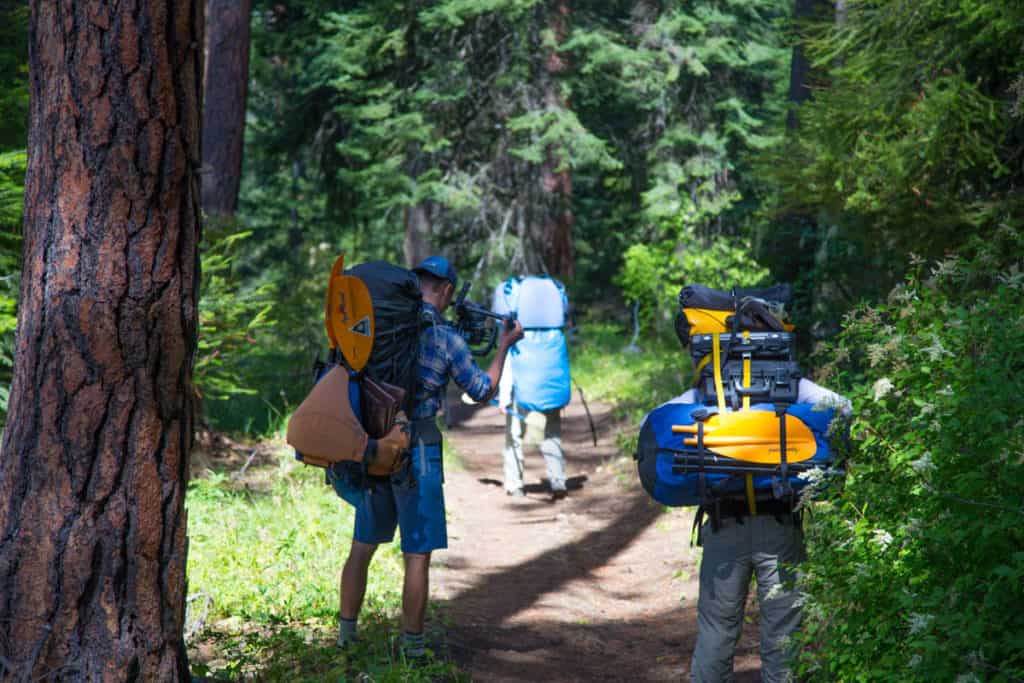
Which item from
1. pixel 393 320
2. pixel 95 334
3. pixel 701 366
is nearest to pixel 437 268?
pixel 393 320

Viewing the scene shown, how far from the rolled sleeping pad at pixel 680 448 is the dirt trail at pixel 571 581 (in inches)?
66.1

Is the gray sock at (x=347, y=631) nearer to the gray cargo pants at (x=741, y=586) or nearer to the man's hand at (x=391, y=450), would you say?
the man's hand at (x=391, y=450)

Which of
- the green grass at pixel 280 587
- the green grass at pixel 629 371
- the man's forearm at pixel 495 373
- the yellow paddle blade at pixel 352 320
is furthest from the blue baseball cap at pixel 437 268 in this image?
the green grass at pixel 629 371

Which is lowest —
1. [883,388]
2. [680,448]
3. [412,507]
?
[412,507]

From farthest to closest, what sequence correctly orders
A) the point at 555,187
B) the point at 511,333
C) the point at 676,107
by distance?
the point at 676,107
the point at 555,187
the point at 511,333

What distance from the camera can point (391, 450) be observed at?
4.55m

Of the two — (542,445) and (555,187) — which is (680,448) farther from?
(555,187)

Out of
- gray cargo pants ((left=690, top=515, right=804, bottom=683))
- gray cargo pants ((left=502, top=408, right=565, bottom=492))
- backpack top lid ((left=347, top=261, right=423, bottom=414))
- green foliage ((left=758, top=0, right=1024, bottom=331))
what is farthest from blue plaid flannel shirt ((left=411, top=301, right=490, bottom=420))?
gray cargo pants ((left=502, top=408, right=565, bottom=492))

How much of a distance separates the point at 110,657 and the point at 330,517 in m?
4.43

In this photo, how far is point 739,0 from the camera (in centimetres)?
2369

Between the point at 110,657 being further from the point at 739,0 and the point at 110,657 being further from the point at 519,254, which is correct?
the point at 739,0

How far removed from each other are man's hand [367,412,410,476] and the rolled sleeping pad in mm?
1113

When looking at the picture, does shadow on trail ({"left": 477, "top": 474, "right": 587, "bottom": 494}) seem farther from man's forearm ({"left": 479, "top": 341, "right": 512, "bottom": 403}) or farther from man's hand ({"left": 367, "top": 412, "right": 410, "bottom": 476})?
man's hand ({"left": 367, "top": 412, "right": 410, "bottom": 476})

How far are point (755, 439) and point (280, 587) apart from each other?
11.5 feet
